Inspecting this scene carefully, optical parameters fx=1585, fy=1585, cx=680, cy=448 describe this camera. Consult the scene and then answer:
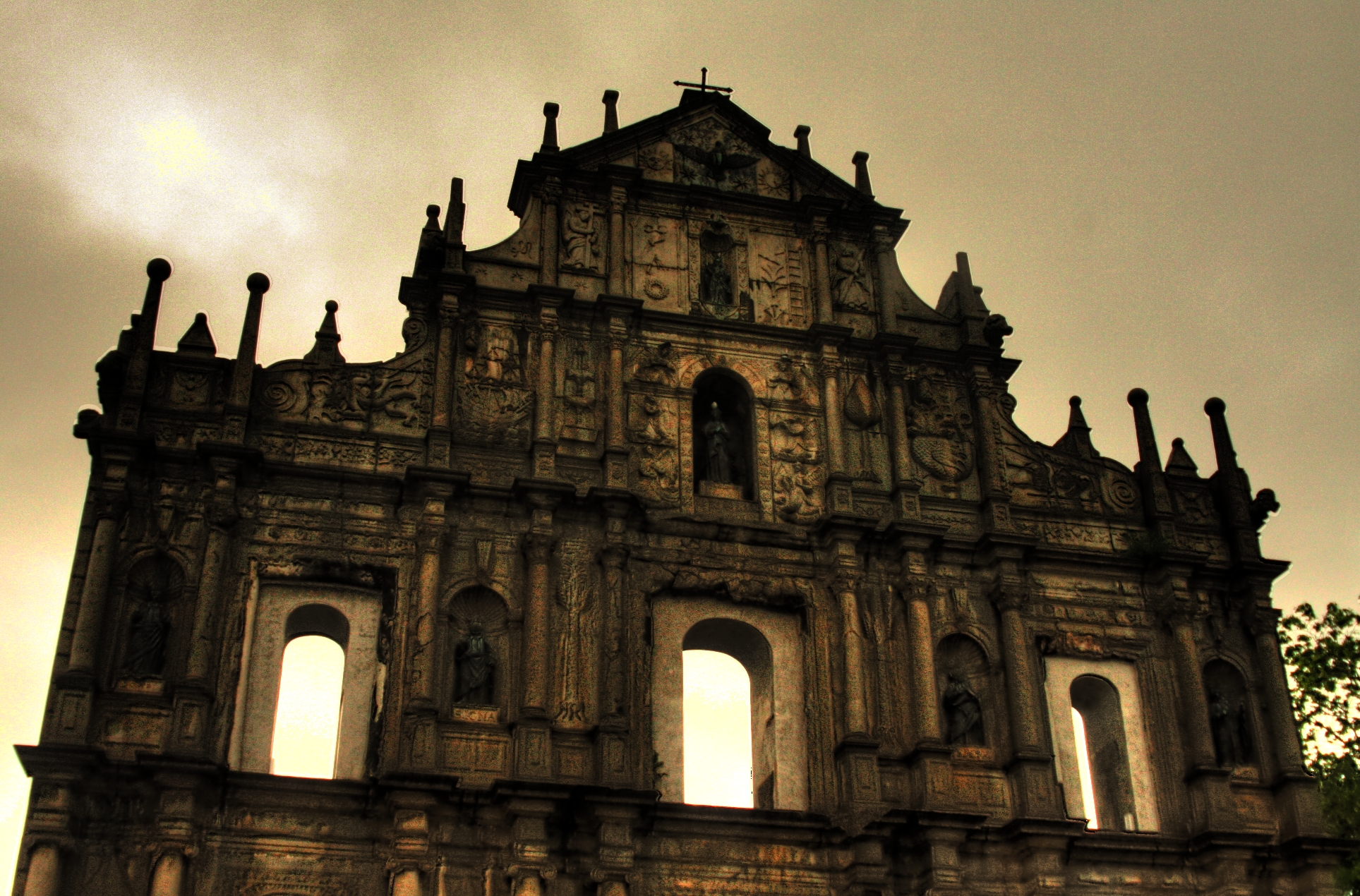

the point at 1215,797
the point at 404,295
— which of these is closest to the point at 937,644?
the point at 1215,797

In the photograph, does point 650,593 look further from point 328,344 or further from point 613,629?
point 328,344

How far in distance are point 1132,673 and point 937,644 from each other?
262 cm

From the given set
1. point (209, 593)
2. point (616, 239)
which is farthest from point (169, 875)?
point (616, 239)

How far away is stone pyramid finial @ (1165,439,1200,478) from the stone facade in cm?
15

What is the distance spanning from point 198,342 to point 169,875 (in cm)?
650

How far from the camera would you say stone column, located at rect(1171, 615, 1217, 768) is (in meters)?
19.0

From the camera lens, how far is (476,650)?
57.9 feet

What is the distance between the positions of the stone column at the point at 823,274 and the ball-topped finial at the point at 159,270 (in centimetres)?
827

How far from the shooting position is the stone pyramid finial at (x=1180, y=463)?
2142cm

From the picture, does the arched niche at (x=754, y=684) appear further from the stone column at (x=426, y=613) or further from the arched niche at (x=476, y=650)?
the stone column at (x=426, y=613)

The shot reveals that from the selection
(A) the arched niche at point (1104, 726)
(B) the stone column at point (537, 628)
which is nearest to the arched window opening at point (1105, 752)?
(A) the arched niche at point (1104, 726)

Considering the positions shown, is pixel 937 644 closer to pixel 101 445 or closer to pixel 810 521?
pixel 810 521

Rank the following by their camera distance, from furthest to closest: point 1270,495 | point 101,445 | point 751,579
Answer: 1. point 1270,495
2. point 751,579
3. point 101,445

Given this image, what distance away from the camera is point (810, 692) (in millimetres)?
18562
